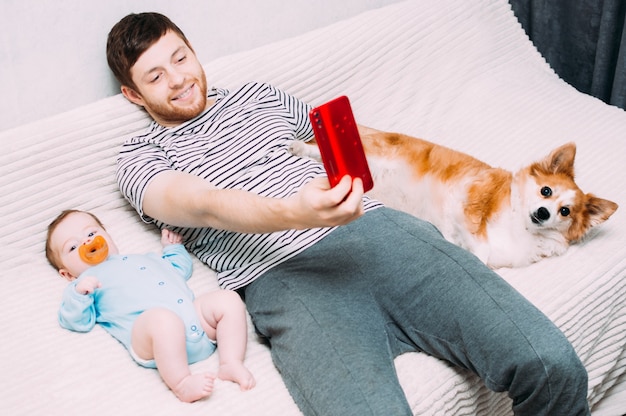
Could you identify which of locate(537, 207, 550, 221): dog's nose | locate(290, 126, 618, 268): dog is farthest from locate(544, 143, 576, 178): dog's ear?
locate(537, 207, 550, 221): dog's nose

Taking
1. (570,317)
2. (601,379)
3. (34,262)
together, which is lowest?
(601,379)

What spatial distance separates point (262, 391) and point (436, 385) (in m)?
0.35

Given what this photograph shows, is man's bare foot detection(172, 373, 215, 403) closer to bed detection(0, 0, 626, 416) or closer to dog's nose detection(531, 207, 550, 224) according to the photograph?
bed detection(0, 0, 626, 416)

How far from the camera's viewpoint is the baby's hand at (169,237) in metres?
1.66

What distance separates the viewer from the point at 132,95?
68.9 inches

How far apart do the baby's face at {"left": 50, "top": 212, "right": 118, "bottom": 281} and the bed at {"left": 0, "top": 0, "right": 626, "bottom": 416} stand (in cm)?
7

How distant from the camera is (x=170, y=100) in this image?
5.52 ft

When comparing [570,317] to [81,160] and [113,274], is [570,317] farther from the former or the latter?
[81,160]

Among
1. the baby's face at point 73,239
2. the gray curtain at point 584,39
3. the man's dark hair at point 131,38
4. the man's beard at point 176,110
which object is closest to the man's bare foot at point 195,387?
the baby's face at point 73,239

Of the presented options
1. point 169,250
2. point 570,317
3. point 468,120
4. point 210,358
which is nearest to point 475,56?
point 468,120

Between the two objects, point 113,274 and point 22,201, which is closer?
point 113,274

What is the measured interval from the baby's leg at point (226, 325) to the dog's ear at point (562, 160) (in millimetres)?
916

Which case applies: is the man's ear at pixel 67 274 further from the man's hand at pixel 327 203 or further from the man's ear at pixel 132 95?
the man's hand at pixel 327 203

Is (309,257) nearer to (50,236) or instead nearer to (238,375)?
(238,375)
